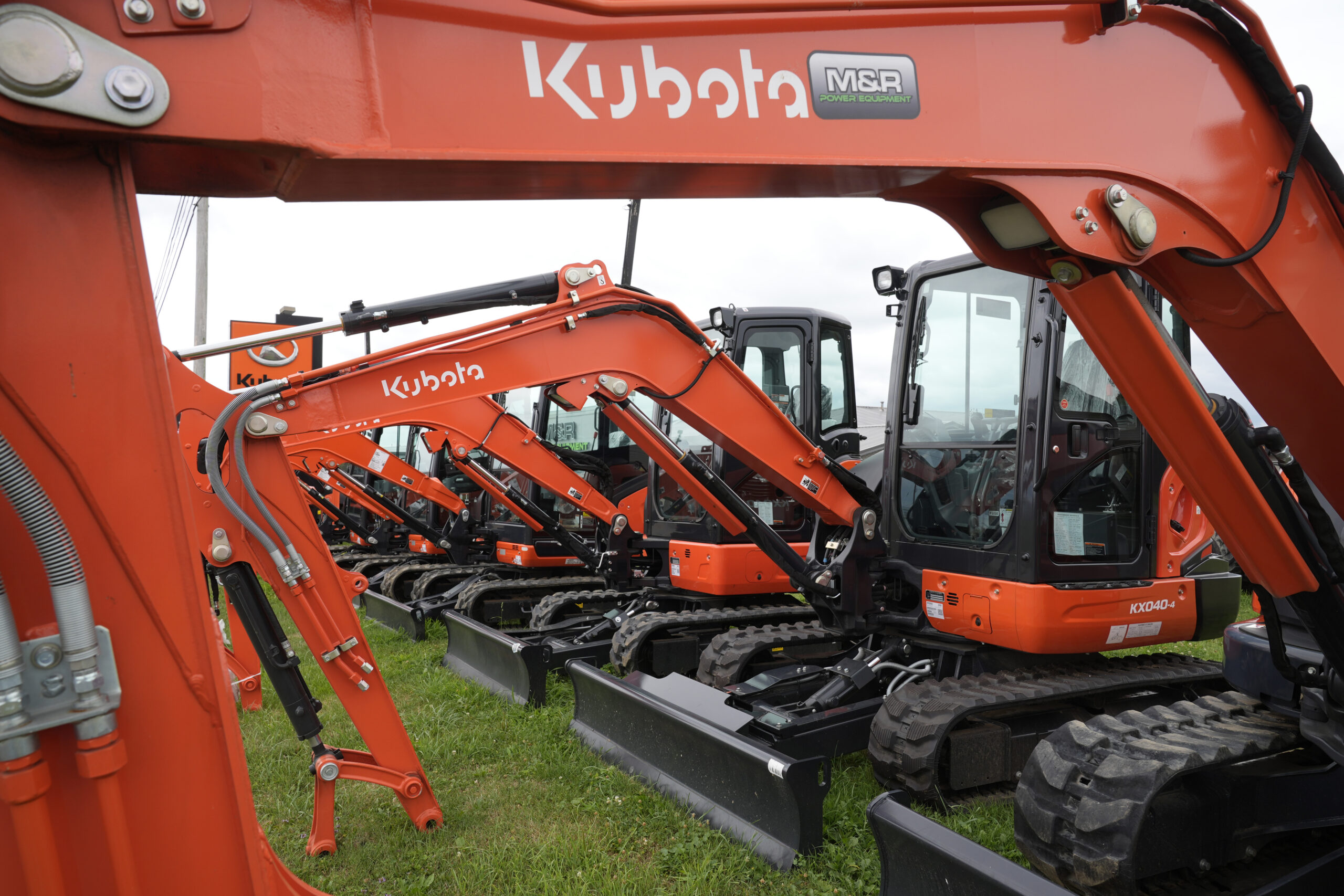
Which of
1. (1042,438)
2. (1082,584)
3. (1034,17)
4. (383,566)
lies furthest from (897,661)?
(383,566)

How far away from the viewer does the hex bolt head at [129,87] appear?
4.22 ft

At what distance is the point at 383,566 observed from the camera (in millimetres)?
13906

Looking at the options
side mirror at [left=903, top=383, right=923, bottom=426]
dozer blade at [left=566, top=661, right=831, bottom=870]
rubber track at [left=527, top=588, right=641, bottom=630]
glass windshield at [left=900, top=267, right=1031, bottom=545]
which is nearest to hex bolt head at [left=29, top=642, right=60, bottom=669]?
dozer blade at [left=566, top=661, right=831, bottom=870]

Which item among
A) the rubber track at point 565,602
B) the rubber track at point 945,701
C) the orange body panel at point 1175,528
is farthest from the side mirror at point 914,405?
the rubber track at point 565,602

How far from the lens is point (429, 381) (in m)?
5.04

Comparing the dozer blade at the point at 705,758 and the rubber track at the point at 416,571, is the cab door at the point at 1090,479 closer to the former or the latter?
Answer: the dozer blade at the point at 705,758

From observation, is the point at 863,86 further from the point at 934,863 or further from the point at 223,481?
the point at 223,481

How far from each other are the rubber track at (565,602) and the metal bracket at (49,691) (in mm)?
6790

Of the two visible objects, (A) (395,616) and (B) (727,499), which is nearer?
(B) (727,499)

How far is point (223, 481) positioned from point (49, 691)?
305 cm

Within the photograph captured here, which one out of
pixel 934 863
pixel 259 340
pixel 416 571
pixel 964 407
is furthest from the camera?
pixel 416 571

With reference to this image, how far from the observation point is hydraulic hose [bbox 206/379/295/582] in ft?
12.0

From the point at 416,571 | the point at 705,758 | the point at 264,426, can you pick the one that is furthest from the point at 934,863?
the point at 416,571

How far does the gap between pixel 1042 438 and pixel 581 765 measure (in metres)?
3.12
